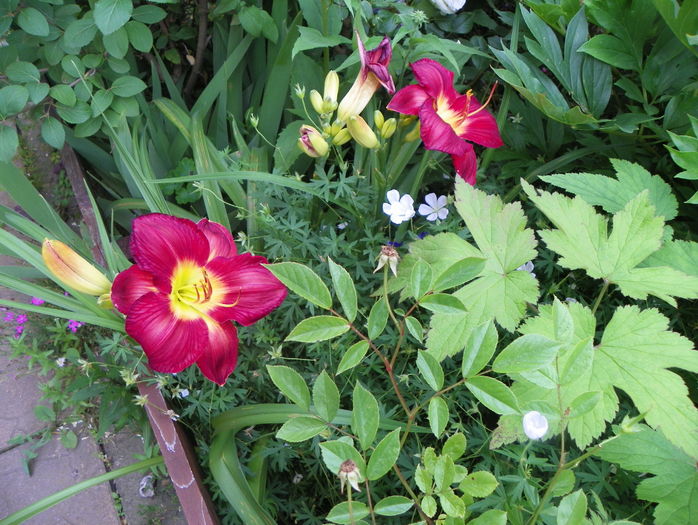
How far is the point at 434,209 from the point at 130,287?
2.10 ft

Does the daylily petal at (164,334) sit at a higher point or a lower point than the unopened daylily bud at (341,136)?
lower

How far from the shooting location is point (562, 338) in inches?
29.0

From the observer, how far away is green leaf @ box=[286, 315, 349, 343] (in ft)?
2.63

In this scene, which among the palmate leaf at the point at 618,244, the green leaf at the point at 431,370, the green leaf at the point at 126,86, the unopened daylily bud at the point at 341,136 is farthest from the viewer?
the green leaf at the point at 126,86

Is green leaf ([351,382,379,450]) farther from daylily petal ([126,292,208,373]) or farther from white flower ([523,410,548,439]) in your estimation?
daylily petal ([126,292,208,373])

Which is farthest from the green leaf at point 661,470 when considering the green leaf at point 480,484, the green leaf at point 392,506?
the green leaf at point 392,506

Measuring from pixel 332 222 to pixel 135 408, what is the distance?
23.5 inches

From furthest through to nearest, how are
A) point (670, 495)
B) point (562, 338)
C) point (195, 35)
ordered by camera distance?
point (195, 35)
point (670, 495)
point (562, 338)

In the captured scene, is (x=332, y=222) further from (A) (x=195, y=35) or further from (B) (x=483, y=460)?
(A) (x=195, y=35)

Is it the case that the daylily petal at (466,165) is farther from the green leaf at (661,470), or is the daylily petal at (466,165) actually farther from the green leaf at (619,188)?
the green leaf at (661,470)

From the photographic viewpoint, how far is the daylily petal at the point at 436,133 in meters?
1.11

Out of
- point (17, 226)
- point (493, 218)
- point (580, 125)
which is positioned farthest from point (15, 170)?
point (580, 125)

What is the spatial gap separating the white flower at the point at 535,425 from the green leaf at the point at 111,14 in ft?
3.26

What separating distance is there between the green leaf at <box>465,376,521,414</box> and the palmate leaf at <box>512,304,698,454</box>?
0.22 m
